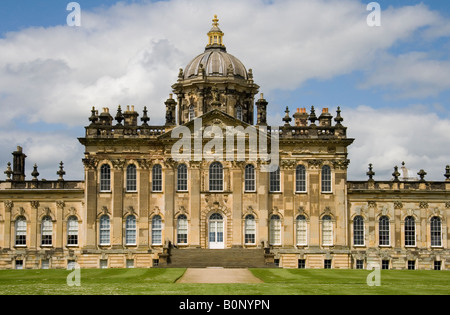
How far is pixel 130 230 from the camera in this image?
53.1m

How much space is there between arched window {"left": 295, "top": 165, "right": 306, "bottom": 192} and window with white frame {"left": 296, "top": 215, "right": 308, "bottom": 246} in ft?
6.67

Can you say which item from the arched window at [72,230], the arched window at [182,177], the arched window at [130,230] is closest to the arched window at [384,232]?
the arched window at [182,177]

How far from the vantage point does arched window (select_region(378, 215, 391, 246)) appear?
54.1m

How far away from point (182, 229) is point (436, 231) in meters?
18.9

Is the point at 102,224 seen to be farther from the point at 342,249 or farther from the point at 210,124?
the point at 342,249

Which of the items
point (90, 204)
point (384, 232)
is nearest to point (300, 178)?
point (384, 232)

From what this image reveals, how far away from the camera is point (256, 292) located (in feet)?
87.1

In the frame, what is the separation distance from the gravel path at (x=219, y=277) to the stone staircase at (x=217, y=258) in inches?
208

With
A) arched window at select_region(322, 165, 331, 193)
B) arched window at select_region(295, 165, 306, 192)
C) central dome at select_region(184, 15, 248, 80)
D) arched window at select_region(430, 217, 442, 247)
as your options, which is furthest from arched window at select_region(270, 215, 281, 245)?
central dome at select_region(184, 15, 248, 80)

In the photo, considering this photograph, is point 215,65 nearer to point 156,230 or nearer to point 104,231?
point 156,230

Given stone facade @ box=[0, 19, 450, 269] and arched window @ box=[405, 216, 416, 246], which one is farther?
arched window @ box=[405, 216, 416, 246]

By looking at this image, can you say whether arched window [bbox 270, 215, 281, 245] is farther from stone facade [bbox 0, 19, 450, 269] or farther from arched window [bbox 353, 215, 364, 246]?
arched window [bbox 353, 215, 364, 246]
